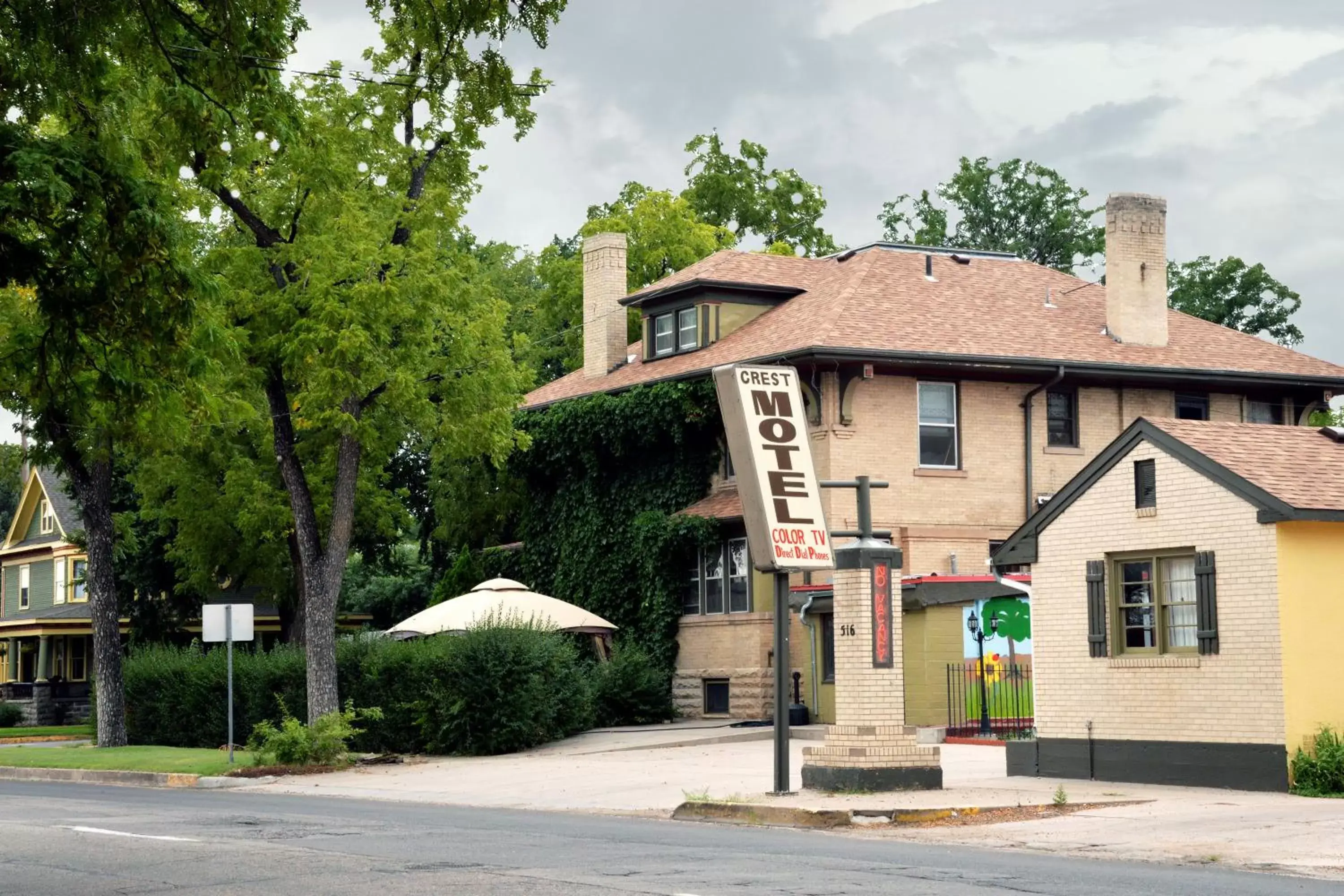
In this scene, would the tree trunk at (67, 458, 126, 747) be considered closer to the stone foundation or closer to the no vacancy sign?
the stone foundation

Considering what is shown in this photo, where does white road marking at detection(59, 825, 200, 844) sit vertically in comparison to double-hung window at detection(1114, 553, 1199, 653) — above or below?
below

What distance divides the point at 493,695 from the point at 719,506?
802 centimetres

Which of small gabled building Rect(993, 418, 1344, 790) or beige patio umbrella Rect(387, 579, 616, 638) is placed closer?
small gabled building Rect(993, 418, 1344, 790)

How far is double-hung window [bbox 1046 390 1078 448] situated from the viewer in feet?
123

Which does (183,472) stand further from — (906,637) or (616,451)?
(906,637)

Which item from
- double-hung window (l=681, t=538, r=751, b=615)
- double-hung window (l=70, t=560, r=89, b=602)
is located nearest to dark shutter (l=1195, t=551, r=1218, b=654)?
double-hung window (l=681, t=538, r=751, b=615)

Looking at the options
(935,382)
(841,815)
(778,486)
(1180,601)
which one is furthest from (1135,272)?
(841,815)

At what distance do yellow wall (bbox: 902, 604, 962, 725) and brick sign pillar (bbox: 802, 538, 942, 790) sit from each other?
10.5m

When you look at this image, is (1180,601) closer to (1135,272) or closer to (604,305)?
(1135,272)

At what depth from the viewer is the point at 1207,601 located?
19.8 m

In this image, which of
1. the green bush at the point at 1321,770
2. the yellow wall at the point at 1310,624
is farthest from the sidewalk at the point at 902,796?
the yellow wall at the point at 1310,624

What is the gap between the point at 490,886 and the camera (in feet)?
38.2

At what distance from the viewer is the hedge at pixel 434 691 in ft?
100

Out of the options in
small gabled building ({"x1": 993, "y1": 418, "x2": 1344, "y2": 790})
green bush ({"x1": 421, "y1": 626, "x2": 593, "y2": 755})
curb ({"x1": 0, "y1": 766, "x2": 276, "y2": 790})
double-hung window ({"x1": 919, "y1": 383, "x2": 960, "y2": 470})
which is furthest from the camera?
double-hung window ({"x1": 919, "y1": 383, "x2": 960, "y2": 470})
